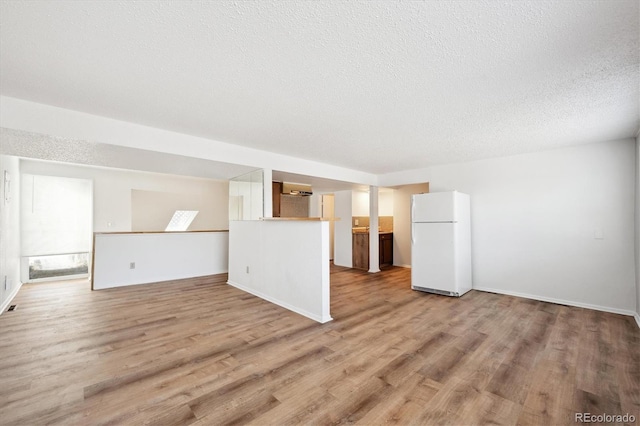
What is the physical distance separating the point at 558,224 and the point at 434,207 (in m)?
1.70

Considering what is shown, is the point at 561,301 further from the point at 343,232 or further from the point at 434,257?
the point at 343,232

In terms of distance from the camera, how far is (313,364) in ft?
7.20

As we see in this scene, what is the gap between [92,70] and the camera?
1.97m

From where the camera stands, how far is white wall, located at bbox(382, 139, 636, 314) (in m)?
3.49

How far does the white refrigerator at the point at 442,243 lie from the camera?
4.23 meters

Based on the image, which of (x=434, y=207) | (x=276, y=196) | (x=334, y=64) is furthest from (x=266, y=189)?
(x=434, y=207)

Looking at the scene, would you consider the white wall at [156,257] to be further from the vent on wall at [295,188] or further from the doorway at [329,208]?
the doorway at [329,208]

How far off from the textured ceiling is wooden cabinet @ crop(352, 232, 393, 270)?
3830 mm

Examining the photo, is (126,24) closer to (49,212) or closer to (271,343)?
(271,343)

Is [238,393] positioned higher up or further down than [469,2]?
further down

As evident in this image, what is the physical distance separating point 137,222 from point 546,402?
25.7 ft

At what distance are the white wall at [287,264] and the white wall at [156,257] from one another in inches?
56.9

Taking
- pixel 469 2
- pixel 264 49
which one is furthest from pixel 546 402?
pixel 264 49

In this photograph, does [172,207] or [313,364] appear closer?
[313,364]
